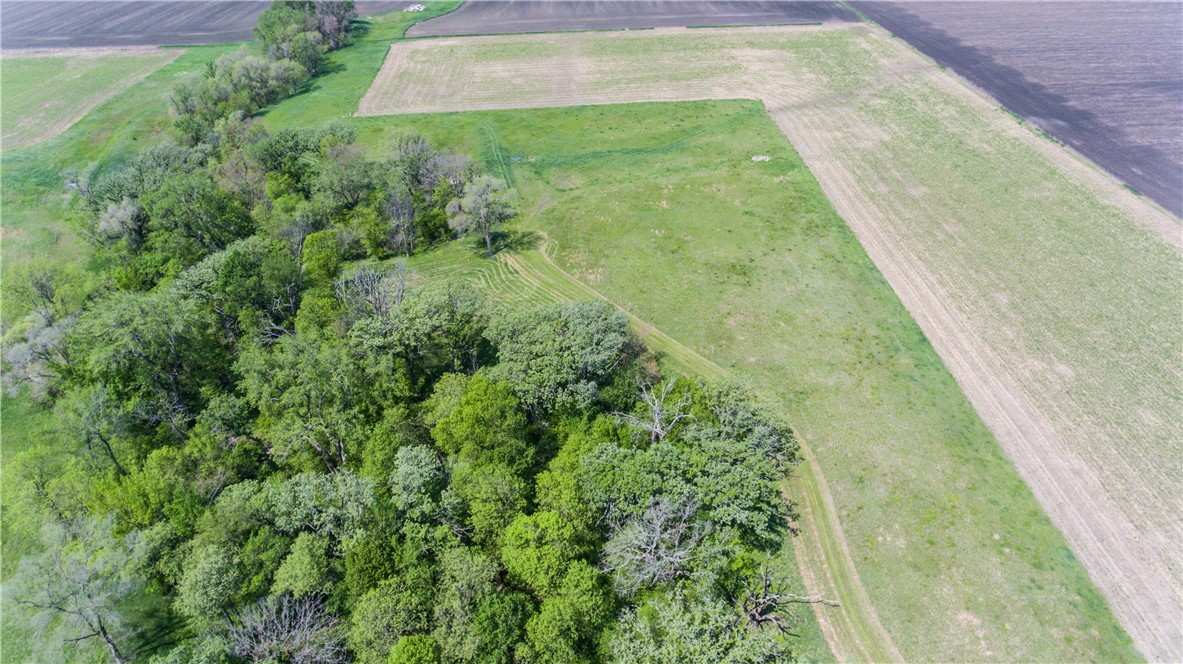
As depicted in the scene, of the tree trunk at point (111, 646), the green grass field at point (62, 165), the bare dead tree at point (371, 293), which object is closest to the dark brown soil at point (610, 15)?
the green grass field at point (62, 165)

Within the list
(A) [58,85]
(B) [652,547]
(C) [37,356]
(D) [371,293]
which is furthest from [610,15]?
(B) [652,547]

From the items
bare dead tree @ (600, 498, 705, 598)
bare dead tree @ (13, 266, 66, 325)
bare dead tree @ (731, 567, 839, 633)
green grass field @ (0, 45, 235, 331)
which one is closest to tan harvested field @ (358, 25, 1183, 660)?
bare dead tree @ (731, 567, 839, 633)

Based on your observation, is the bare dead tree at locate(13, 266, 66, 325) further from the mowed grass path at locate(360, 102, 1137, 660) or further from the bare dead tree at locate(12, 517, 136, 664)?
the mowed grass path at locate(360, 102, 1137, 660)

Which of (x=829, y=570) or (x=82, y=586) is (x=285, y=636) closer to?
(x=82, y=586)

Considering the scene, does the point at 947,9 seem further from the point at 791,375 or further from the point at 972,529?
the point at 972,529

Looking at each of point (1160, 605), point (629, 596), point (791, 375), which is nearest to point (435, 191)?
point (791, 375)

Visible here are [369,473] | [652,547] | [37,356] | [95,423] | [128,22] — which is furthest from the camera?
[128,22]
